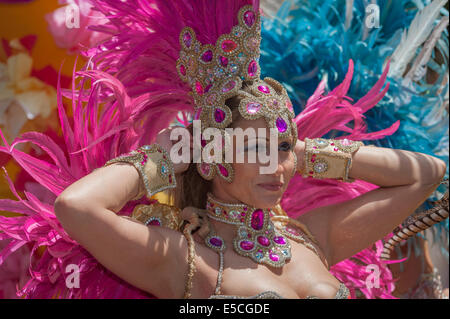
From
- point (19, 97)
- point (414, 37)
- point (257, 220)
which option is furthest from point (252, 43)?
point (414, 37)

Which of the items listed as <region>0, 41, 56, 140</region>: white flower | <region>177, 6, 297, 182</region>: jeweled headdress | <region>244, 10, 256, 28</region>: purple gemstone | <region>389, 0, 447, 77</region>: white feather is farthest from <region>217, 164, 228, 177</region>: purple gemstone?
<region>389, 0, 447, 77</region>: white feather

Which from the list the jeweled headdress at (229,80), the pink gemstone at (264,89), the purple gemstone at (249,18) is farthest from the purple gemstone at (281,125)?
the purple gemstone at (249,18)

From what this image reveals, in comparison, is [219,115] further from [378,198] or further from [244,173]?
[378,198]

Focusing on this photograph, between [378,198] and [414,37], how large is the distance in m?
1.22

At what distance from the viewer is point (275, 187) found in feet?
6.20

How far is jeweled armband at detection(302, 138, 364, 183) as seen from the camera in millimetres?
2076

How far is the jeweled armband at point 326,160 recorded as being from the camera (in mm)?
2076

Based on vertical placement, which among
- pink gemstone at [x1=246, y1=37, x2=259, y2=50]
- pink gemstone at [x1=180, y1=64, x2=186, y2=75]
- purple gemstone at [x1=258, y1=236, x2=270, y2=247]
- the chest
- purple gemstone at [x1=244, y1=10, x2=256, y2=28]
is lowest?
the chest

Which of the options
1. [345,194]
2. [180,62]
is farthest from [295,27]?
[180,62]

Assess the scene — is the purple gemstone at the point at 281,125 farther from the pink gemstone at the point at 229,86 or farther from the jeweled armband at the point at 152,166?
the jeweled armband at the point at 152,166

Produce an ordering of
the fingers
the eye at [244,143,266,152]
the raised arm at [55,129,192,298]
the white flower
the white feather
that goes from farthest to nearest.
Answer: the white feather
the white flower
the fingers
the eye at [244,143,266,152]
the raised arm at [55,129,192,298]

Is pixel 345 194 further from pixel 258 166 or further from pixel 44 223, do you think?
pixel 44 223

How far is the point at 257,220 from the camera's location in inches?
78.0

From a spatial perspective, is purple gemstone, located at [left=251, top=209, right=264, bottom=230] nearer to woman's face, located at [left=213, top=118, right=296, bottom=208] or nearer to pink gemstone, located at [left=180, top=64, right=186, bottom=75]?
woman's face, located at [left=213, top=118, right=296, bottom=208]
